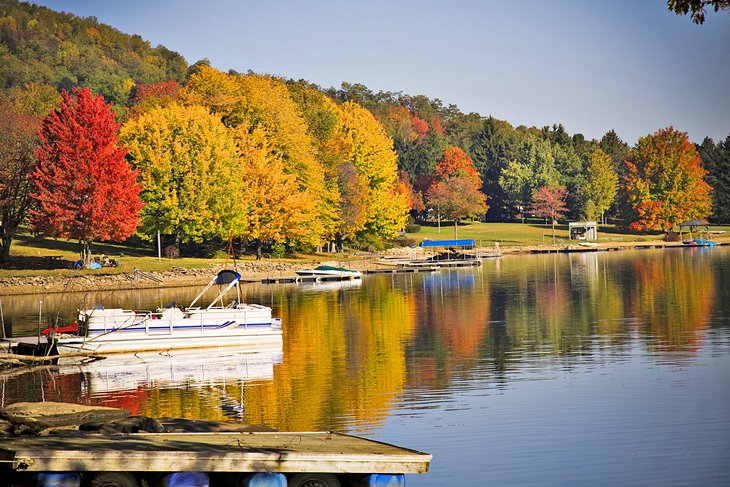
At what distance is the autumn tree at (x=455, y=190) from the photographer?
168 m

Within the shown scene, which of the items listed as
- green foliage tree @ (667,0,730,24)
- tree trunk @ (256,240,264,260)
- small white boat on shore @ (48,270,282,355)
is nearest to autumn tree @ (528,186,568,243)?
tree trunk @ (256,240,264,260)

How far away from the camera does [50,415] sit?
23.5 meters

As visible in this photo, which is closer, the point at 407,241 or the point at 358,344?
the point at 358,344

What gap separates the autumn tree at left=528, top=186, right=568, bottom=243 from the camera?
600 feet

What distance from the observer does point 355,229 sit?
123 m

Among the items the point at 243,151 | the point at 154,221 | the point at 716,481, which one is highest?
the point at 243,151

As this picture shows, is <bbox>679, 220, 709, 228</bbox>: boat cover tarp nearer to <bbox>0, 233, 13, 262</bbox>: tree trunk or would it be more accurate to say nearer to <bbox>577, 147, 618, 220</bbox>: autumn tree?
<bbox>577, 147, 618, 220</bbox>: autumn tree

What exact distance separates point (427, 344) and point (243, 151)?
61.0 m

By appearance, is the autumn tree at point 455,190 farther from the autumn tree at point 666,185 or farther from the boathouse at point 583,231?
the autumn tree at point 666,185

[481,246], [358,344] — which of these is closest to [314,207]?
[481,246]

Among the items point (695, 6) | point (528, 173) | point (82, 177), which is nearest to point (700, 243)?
point (528, 173)

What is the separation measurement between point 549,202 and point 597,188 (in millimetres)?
9373

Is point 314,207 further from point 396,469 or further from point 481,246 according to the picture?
point 396,469

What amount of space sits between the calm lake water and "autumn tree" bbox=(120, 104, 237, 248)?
25.5m
